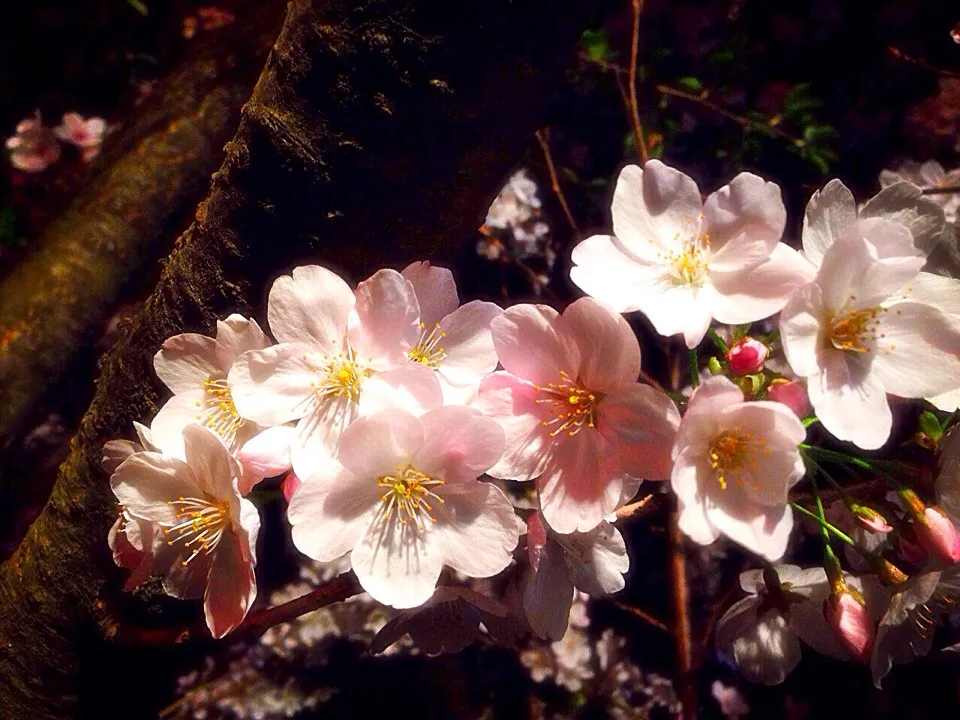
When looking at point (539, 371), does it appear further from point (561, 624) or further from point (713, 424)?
point (561, 624)

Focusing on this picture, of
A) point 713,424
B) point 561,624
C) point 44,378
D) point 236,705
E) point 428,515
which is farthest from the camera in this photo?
point 44,378

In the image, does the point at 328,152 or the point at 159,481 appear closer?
the point at 159,481

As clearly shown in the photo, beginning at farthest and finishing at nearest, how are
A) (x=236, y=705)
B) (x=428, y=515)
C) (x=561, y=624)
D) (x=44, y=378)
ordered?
(x=44, y=378) < (x=236, y=705) < (x=561, y=624) < (x=428, y=515)

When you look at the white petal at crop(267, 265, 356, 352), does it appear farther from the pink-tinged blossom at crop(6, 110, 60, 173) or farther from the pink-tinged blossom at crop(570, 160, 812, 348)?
the pink-tinged blossom at crop(6, 110, 60, 173)

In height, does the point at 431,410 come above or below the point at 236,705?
above

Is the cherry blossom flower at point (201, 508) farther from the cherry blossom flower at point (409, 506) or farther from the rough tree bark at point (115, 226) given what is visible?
the rough tree bark at point (115, 226)

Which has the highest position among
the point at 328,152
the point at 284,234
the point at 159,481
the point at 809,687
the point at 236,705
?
the point at 328,152

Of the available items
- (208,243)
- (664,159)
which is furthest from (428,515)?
(664,159)
